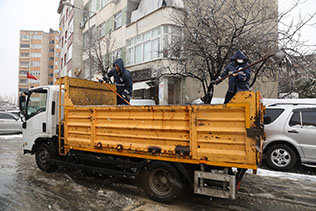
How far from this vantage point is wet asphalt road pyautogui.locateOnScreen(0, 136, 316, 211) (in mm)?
3865

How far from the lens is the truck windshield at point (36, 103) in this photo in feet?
18.5

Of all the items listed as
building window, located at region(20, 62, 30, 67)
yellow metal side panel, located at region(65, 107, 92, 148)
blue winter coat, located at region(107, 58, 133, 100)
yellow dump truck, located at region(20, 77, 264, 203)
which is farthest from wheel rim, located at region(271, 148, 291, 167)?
building window, located at region(20, 62, 30, 67)

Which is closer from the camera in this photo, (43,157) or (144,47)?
(43,157)

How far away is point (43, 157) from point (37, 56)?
Result: 3389 inches

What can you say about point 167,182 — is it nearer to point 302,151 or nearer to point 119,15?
point 302,151

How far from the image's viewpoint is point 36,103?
589 centimetres

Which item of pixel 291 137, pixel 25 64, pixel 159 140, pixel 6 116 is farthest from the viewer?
pixel 25 64

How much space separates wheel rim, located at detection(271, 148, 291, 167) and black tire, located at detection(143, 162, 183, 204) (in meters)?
3.54

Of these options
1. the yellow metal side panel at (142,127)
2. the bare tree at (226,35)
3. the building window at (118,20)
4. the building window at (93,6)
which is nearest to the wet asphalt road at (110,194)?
the yellow metal side panel at (142,127)

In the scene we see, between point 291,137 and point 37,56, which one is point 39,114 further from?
point 37,56

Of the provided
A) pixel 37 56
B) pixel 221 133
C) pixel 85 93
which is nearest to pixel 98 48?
pixel 85 93

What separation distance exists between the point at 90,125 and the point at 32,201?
159 cm

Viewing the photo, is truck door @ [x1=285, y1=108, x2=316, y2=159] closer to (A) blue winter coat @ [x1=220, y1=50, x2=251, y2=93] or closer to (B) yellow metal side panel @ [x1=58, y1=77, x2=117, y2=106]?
(A) blue winter coat @ [x1=220, y1=50, x2=251, y2=93]

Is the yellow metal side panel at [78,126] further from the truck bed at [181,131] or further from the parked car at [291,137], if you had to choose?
the parked car at [291,137]
